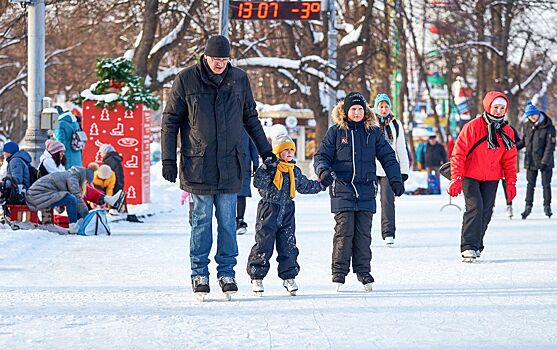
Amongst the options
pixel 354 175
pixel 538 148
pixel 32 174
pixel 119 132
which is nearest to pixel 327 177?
pixel 354 175

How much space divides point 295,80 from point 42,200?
21.1 metres

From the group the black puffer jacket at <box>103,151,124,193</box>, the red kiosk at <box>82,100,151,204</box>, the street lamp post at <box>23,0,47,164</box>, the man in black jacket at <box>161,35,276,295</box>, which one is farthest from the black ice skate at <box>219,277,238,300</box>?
the red kiosk at <box>82,100,151,204</box>

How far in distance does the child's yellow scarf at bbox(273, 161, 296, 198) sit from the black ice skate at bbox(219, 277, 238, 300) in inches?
32.5

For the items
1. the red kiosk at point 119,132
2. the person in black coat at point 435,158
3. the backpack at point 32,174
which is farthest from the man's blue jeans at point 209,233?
the person in black coat at point 435,158

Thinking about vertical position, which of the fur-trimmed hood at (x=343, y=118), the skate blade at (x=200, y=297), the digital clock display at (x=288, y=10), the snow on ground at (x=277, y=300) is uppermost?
the digital clock display at (x=288, y=10)

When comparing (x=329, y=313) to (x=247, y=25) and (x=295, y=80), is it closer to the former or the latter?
(x=295, y=80)

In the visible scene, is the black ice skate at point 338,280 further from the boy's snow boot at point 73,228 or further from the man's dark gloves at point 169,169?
the boy's snow boot at point 73,228

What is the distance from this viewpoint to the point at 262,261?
27.4 ft

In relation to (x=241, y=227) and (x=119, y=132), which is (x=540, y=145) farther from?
(x=119, y=132)

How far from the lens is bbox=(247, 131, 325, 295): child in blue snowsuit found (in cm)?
834

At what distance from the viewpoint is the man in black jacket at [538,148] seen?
1698 centimetres

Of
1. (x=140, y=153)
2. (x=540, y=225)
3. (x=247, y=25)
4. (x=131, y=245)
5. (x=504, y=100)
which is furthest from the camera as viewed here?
(x=247, y=25)

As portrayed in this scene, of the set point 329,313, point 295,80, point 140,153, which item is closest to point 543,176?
point 140,153

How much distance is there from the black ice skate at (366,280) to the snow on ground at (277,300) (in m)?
0.08
